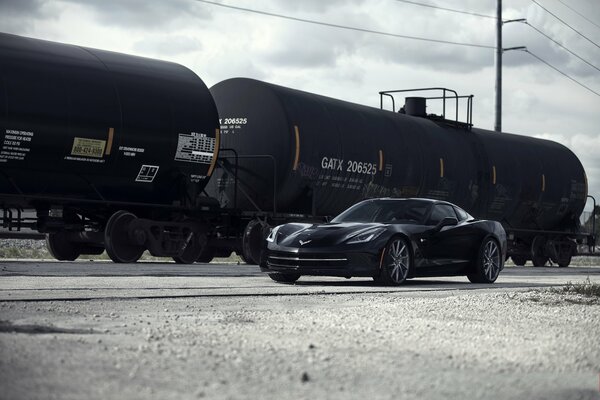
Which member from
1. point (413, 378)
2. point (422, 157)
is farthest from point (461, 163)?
point (413, 378)

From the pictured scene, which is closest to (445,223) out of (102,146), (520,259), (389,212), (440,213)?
(440,213)

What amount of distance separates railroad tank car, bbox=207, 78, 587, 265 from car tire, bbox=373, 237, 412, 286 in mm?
5463

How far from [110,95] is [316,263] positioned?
559cm

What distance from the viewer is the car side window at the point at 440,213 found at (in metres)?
14.0

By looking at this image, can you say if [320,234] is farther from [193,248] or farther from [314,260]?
[193,248]

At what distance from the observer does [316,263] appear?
1259 cm

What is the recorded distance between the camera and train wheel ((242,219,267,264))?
18.4 meters

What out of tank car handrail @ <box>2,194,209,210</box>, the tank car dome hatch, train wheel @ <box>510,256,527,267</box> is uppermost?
the tank car dome hatch

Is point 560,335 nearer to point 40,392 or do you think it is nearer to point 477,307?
point 477,307

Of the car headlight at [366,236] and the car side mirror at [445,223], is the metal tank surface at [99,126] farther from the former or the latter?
the car side mirror at [445,223]

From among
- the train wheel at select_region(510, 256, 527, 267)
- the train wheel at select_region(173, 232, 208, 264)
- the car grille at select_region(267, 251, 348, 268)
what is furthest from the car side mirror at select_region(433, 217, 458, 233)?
the train wheel at select_region(510, 256, 527, 267)

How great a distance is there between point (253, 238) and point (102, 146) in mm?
3687

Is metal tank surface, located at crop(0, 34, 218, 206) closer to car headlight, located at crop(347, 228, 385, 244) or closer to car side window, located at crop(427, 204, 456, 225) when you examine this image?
car side window, located at crop(427, 204, 456, 225)

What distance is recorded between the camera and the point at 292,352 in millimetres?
5551
